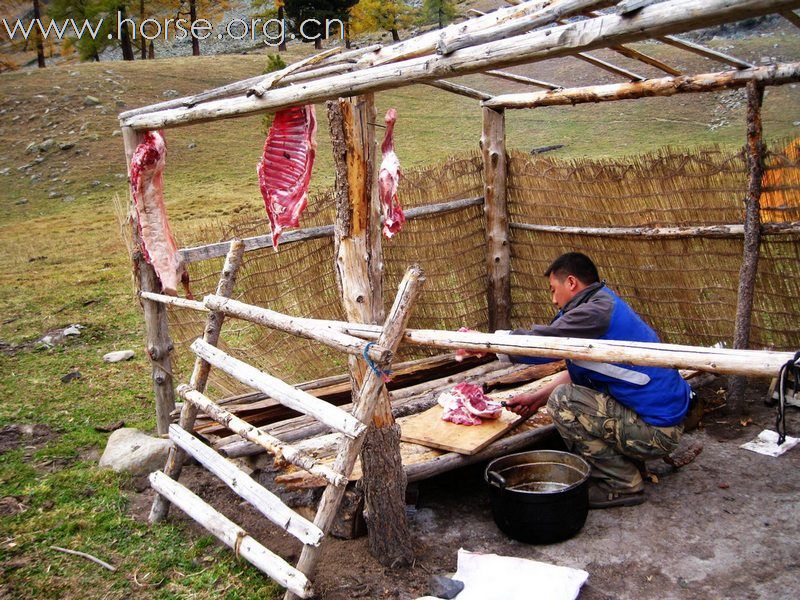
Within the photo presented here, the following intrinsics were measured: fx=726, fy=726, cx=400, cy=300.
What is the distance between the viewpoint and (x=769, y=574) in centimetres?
350

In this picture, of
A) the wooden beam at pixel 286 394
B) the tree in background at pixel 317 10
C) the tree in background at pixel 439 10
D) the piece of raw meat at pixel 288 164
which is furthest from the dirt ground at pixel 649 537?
the tree in background at pixel 439 10

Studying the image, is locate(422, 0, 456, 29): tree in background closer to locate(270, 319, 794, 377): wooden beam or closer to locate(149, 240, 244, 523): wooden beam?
locate(149, 240, 244, 523): wooden beam

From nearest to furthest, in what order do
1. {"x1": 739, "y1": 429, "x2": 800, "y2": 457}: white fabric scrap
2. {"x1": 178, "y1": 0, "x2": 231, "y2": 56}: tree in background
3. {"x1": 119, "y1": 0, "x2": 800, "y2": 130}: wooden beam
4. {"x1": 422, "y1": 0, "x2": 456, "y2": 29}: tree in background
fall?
1. {"x1": 119, "y1": 0, "x2": 800, "y2": 130}: wooden beam
2. {"x1": 739, "y1": 429, "x2": 800, "y2": 457}: white fabric scrap
3. {"x1": 178, "y1": 0, "x2": 231, "y2": 56}: tree in background
4. {"x1": 422, "y1": 0, "x2": 456, "y2": 29}: tree in background

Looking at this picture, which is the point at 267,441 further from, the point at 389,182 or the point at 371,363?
the point at 389,182

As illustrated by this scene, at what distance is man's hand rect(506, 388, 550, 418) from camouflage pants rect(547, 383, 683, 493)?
0.19 meters

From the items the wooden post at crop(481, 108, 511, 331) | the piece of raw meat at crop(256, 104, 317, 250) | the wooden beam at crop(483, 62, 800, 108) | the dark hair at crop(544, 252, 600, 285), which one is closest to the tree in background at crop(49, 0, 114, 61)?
the wooden post at crop(481, 108, 511, 331)

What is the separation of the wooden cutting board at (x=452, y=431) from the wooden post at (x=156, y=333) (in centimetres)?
180

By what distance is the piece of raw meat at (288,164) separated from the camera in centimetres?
411

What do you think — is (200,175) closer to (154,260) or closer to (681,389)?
(154,260)

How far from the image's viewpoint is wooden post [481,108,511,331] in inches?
251

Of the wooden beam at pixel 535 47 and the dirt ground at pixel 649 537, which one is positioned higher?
the wooden beam at pixel 535 47

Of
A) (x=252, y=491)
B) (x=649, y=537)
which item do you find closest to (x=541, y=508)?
(x=649, y=537)

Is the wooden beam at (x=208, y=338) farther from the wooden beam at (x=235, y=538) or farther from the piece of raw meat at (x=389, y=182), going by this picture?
the piece of raw meat at (x=389, y=182)

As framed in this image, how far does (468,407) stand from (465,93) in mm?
2779
